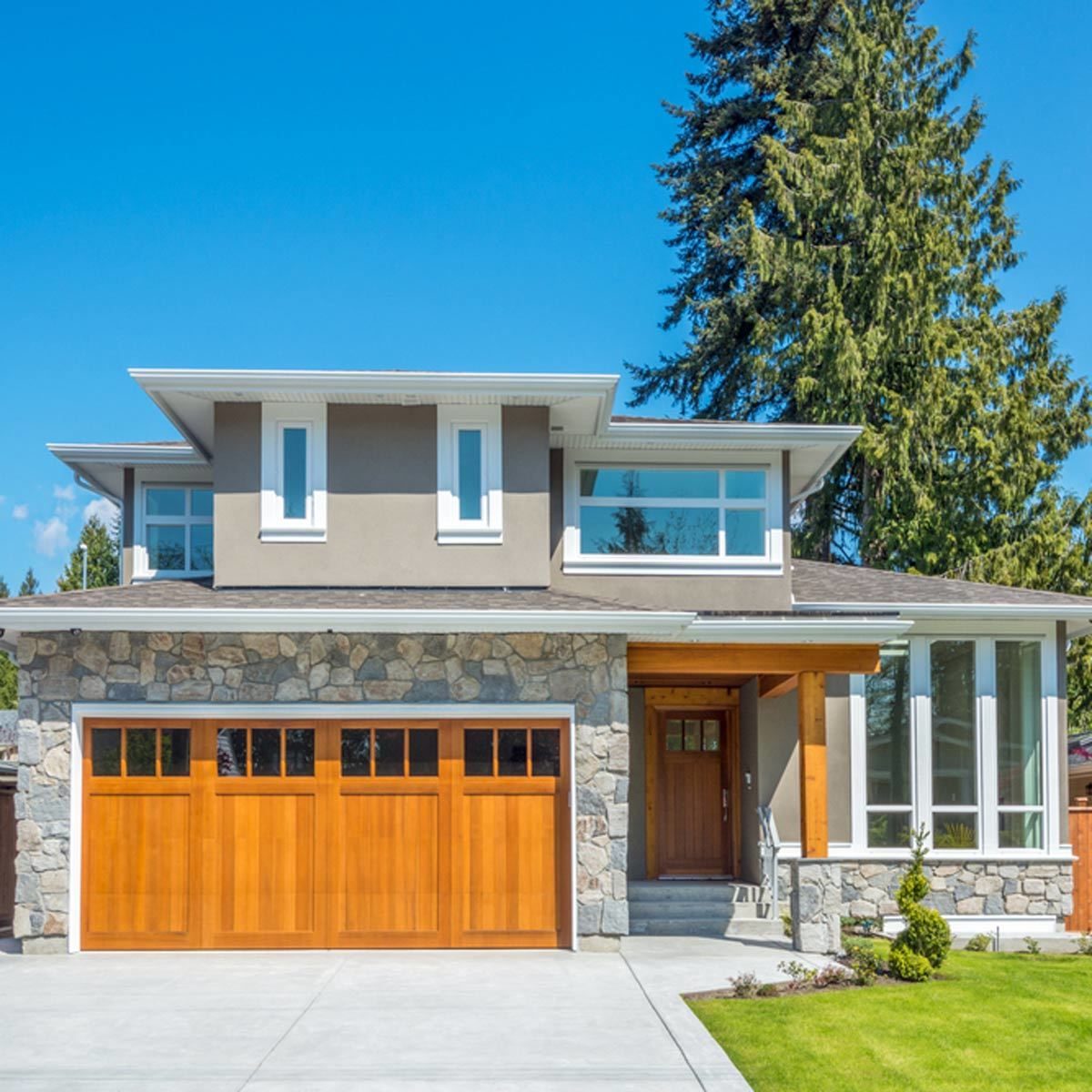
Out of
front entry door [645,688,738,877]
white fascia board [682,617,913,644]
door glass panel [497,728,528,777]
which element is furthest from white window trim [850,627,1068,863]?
door glass panel [497,728,528,777]

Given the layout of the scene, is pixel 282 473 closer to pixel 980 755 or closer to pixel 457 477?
pixel 457 477

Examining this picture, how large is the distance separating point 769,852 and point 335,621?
18.5 feet

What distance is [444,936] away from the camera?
468 inches

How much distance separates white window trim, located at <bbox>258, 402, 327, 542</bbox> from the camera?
1313 centimetres

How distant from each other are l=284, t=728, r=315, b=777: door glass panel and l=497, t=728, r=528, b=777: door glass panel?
175 cm

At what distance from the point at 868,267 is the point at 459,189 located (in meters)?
7.93

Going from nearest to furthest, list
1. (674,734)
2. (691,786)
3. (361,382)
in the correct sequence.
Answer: (361,382), (691,786), (674,734)

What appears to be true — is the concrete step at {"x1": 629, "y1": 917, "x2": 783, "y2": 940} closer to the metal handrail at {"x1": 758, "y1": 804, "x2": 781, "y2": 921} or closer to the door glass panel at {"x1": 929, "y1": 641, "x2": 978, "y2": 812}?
the metal handrail at {"x1": 758, "y1": 804, "x2": 781, "y2": 921}

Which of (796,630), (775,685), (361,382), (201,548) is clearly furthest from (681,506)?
(201,548)

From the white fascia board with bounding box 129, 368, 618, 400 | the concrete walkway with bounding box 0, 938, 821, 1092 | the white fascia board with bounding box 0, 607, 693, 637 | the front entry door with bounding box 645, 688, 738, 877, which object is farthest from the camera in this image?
the front entry door with bounding box 645, 688, 738, 877

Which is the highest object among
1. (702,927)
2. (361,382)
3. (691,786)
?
(361,382)

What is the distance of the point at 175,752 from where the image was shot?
1201 centimetres

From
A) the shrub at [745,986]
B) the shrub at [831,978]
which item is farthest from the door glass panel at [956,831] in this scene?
the shrub at [745,986]

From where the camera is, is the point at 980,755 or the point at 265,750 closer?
the point at 265,750
